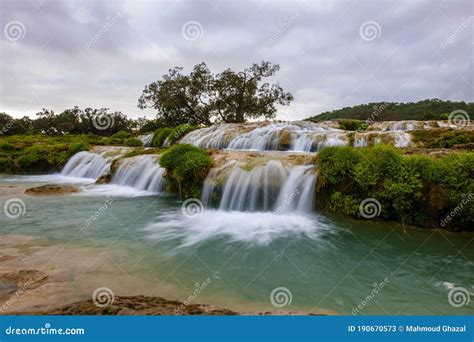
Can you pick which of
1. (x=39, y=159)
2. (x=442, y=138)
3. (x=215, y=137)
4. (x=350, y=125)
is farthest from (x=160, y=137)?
(x=442, y=138)

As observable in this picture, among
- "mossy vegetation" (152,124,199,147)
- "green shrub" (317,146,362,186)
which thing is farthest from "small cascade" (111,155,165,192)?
"mossy vegetation" (152,124,199,147)

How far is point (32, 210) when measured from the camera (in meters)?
9.81

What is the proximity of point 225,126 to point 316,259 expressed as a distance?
657 inches

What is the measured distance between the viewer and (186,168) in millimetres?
10977

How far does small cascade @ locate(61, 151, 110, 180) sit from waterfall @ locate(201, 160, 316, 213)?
417 inches

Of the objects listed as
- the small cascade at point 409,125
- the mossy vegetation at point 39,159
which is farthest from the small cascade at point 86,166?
the small cascade at point 409,125

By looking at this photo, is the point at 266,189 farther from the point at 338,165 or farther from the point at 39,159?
the point at 39,159

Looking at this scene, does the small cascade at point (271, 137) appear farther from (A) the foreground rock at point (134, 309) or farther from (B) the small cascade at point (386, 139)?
(A) the foreground rock at point (134, 309)

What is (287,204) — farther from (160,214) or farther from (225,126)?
(225,126)

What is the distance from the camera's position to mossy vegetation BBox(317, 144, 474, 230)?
7265 millimetres

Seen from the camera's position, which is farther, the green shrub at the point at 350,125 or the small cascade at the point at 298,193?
the green shrub at the point at 350,125

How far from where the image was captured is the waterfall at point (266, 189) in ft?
30.9

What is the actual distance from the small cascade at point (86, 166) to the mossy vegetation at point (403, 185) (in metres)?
14.1

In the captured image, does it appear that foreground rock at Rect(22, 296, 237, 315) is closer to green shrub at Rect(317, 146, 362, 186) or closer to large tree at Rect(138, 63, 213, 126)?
green shrub at Rect(317, 146, 362, 186)
